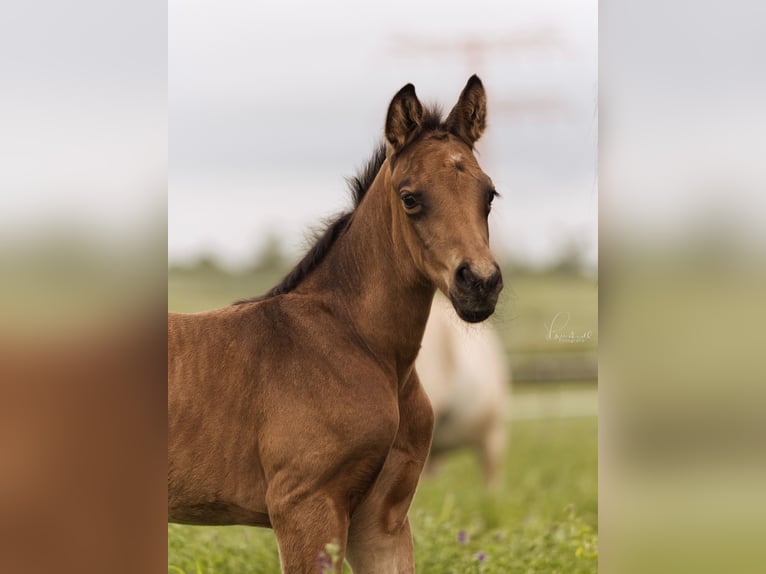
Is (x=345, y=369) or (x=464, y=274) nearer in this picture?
(x=464, y=274)

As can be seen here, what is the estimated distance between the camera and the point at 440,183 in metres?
2.48

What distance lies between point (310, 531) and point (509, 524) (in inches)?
56.8

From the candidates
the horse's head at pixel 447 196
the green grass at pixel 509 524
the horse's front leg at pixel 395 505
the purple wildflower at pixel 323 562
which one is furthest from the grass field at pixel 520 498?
the purple wildflower at pixel 323 562

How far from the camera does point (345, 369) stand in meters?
2.62

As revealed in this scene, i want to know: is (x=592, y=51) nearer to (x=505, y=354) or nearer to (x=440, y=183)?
(x=440, y=183)

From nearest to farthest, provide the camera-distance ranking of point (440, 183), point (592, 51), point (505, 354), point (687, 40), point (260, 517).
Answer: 1. point (687, 40)
2. point (440, 183)
3. point (260, 517)
4. point (592, 51)
5. point (505, 354)

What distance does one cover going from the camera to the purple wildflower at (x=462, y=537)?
3344 mm

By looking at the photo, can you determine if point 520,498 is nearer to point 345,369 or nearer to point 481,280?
point 345,369

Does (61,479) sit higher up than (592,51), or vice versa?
(592,51)

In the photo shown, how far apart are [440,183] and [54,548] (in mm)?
1440

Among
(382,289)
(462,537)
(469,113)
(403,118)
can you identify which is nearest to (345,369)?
(382,289)

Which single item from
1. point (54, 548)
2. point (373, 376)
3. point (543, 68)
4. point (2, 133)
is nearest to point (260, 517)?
point (373, 376)

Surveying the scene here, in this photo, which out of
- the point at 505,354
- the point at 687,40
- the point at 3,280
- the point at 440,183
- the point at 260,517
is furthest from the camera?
the point at 505,354

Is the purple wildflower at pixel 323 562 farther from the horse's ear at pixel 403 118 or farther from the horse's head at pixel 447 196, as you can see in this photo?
the horse's ear at pixel 403 118
